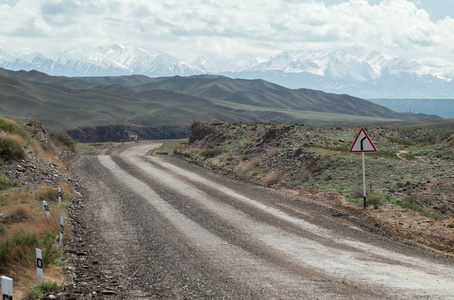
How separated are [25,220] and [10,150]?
7.71 meters

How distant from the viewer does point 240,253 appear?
1033 centimetres

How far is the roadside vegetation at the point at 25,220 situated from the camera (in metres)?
8.62

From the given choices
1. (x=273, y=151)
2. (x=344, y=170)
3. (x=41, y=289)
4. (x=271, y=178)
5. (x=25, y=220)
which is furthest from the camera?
(x=273, y=151)

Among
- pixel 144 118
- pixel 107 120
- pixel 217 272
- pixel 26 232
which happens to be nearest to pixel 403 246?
pixel 217 272

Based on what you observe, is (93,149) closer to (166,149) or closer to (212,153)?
(166,149)

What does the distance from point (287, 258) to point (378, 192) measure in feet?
27.8

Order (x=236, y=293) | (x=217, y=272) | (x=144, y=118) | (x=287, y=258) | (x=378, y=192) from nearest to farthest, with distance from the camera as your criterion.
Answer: (x=236, y=293), (x=217, y=272), (x=287, y=258), (x=378, y=192), (x=144, y=118)

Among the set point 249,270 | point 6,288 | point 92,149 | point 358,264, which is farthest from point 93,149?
point 6,288

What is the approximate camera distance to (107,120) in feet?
537

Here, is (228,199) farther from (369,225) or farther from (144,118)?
(144,118)

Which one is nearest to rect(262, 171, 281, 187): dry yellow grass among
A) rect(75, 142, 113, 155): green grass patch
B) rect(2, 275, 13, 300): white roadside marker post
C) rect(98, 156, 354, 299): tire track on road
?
rect(98, 156, 354, 299): tire track on road

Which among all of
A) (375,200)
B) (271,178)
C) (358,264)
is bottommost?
(358,264)

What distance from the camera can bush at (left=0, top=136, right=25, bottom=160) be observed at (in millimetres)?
19297

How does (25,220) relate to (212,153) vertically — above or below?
below
